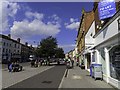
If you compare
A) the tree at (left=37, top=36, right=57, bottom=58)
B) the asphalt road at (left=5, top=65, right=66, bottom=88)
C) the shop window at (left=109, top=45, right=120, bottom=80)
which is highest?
the tree at (left=37, top=36, right=57, bottom=58)

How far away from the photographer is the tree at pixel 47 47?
59000 mm

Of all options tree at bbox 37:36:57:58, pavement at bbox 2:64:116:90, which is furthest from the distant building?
pavement at bbox 2:64:116:90

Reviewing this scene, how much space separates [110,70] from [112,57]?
1.01 m

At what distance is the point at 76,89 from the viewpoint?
12742mm

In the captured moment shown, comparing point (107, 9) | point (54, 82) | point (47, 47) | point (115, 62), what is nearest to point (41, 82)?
point (54, 82)

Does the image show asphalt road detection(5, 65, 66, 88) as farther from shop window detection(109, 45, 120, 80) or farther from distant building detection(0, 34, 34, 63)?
distant building detection(0, 34, 34, 63)

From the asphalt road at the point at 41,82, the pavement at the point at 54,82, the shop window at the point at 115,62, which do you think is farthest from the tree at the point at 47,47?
the shop window at the point at 115,62

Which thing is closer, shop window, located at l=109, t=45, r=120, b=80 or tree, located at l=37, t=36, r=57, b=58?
shop window, located at l=109, t=45, r=120, b=80

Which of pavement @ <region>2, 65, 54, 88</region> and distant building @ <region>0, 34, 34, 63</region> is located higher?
distant building @ <region>0, 34, 34, 63</region>

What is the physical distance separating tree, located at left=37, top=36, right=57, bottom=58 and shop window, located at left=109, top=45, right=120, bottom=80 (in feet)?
143

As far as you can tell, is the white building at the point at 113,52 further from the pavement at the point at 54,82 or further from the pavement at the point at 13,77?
the pavement at the point at 13,77

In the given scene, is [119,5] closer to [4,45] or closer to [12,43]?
[4,45]

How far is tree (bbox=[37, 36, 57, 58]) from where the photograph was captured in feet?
194

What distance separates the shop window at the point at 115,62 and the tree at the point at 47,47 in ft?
143
